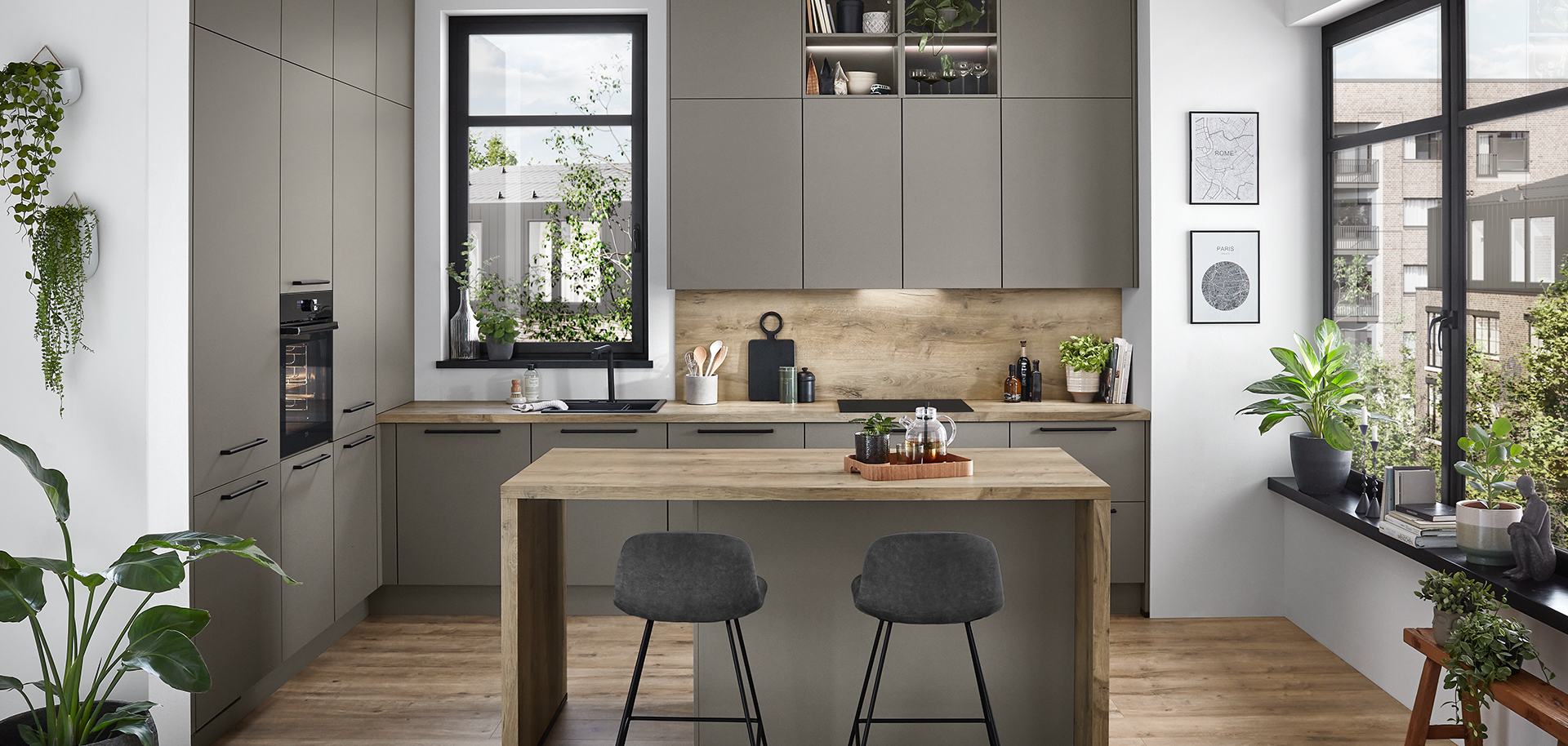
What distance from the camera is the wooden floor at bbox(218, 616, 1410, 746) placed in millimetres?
3154

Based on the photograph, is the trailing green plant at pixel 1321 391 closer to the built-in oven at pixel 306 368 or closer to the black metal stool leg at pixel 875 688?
the black metal stool leg at pixel 875 688

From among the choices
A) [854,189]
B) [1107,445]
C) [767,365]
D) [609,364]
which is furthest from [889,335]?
[609,364]

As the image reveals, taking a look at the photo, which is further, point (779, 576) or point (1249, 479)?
point (1249, 479)

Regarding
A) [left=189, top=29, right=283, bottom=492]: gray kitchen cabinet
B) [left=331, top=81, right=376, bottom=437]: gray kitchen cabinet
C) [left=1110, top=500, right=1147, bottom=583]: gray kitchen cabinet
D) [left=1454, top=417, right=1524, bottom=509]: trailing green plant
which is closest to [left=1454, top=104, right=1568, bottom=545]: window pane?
[left=1454, top=417, right=1524, bottom=509]: trailing green plant

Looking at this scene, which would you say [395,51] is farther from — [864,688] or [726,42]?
[864,688]

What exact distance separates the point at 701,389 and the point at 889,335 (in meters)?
1.02

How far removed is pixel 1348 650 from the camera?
12.3ft

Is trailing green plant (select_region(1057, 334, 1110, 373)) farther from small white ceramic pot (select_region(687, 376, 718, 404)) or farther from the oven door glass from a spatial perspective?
the oven door glass

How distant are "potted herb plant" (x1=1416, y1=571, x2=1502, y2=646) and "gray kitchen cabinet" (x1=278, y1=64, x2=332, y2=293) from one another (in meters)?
3.76

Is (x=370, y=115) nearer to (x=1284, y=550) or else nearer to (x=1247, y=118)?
(x=1247, y=118)

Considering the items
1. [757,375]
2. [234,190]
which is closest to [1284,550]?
[757,375]

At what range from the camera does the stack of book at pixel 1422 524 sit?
10.4ft

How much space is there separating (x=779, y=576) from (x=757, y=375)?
1992 mm

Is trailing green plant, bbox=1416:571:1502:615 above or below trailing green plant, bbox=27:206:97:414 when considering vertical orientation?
below
